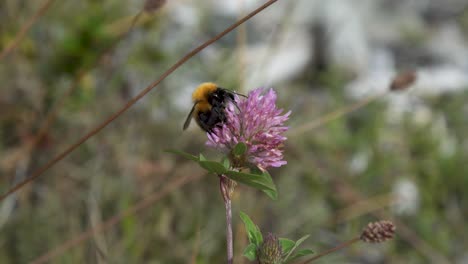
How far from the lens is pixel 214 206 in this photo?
2568 millimetres

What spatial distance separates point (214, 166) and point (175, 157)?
6.02 ft

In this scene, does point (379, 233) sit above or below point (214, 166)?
below

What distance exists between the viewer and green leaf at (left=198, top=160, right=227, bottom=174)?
0.99m

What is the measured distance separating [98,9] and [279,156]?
2.00m

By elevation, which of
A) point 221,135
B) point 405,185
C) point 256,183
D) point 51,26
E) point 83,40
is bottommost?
point 405,185

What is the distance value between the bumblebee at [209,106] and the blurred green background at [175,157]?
1.17 feet

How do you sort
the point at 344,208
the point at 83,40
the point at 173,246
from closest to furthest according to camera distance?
the point at 173,246, the point at 83,40, the point at 344,208

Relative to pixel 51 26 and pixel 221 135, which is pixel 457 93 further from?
pixel 221 135

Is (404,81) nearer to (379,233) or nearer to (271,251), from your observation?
(379,233)

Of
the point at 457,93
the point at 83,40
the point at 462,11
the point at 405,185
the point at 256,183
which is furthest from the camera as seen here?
the point at 462,11

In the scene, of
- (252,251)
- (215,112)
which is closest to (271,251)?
(252,251)

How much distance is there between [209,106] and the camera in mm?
1419

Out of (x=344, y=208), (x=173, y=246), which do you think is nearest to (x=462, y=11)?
(x=344, y=208)

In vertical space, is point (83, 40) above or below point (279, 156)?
above
